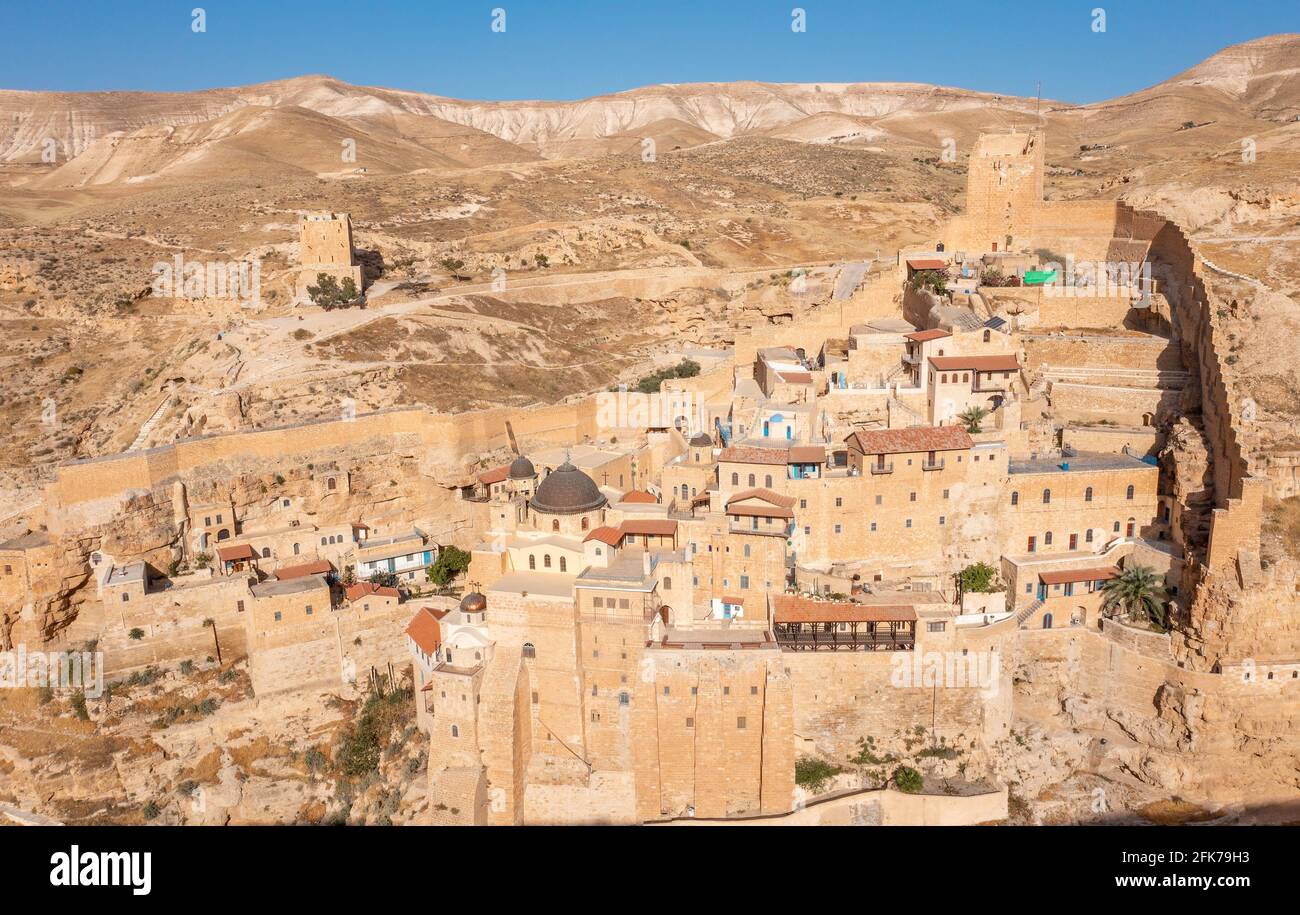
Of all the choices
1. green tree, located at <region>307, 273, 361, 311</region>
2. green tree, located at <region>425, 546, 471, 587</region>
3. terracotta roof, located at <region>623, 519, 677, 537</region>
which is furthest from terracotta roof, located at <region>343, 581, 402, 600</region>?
green tree, located at <region>307, 273, 361, 311</region>

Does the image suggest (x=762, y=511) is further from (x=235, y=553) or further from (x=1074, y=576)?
(x=235, y=553)

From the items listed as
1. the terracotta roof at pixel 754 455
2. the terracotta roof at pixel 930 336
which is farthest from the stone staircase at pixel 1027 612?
the terracotta roof at pixel 930 336

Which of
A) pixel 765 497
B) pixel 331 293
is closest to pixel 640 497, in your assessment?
pixel 765 497

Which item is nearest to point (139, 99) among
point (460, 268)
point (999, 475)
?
point (460, 268)

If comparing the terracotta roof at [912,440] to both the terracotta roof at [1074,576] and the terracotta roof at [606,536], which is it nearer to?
the terracotta roof at [1074,576]
